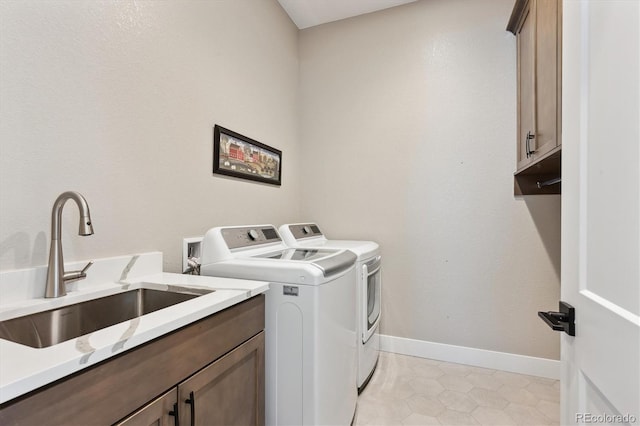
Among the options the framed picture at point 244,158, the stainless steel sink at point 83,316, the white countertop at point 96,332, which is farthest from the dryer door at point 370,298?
the stainless steel sink at point 83,316

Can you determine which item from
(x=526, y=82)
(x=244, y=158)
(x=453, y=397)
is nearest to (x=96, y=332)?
(x=244, y=158)

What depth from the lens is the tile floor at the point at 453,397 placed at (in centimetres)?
173

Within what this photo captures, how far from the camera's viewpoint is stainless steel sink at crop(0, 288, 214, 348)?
0.89m

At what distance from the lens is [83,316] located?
1.07 meters

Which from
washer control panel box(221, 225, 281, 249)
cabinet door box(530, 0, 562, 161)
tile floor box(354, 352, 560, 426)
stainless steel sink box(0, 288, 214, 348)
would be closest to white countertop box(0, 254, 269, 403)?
stainless steel sink box(0, 288, 214, 348)

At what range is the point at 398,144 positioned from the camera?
2.53 meters

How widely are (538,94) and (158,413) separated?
2.12 m

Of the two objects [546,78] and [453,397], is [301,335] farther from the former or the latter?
[546,78]

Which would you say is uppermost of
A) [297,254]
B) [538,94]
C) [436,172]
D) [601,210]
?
[538,94]

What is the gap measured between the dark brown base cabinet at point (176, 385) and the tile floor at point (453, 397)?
93 cm

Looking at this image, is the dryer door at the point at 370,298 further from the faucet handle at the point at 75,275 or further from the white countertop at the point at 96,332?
the faucet handle at the point at 75,275

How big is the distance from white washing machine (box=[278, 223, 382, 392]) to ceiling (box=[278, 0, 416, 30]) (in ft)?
5.79

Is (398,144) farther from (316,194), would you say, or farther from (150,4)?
(150,4)

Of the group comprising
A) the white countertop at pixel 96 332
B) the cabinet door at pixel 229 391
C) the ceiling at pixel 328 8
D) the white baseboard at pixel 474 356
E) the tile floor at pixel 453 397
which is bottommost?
the tile floor at pixel 453 397
